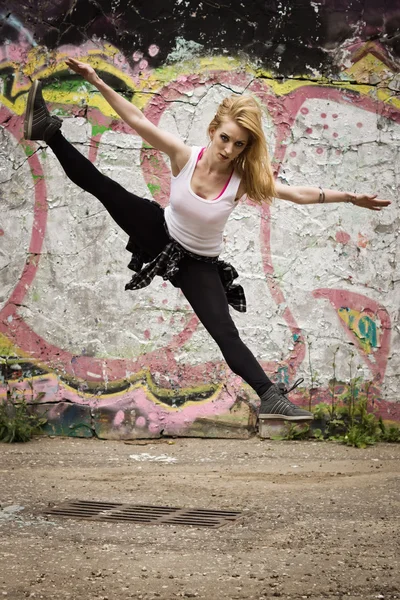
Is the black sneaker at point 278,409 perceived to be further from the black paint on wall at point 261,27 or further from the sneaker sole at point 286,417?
the black paint on wall at point 261,27

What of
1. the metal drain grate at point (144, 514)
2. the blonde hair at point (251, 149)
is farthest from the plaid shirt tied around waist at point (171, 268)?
the metal drain grate at point (144, 514)

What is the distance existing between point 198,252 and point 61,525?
1766 mm

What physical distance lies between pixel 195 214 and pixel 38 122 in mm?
952

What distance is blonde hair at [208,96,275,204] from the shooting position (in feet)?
15.5

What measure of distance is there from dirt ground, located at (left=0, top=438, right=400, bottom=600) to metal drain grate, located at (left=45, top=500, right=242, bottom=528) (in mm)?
98

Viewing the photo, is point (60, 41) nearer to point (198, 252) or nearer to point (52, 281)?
point (52, 281)

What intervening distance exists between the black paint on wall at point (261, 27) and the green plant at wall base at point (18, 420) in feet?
9.69

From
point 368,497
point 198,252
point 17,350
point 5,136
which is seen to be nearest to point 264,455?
point 368,497

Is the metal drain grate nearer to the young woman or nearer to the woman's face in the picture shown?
the young woman

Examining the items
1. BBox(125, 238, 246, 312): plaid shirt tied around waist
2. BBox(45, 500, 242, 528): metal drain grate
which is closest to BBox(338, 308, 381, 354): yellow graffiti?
BBox(45, 500, 242, 528): metal drain grate

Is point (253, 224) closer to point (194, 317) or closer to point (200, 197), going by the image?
point (194, 317)

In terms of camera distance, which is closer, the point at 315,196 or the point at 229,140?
the point at 229,140

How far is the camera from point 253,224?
301 inches

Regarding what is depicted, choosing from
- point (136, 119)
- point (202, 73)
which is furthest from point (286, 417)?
point (202, 73)
